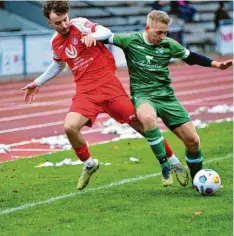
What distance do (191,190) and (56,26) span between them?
2.17m

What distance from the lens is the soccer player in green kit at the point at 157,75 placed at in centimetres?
991

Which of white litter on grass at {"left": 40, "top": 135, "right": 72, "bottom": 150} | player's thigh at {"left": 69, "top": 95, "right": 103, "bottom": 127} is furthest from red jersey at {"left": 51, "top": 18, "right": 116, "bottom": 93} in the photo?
white litter on grass at {"left": 40, "top": 135, "right": 72, "bottom": 150}

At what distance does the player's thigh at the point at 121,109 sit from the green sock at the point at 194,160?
0.75 m

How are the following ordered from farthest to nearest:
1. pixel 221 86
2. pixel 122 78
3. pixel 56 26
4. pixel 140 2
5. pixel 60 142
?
1. pixel 140 2
2. pixel 122 78
3. pixel 221 86
4. pixel 60 142
5. pixel 56 26

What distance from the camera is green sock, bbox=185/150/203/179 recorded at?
33.6 ft

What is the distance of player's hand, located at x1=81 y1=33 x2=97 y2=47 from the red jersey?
23cm

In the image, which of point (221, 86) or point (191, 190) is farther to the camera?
point (221, 86)

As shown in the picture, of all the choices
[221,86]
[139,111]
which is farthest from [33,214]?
[221,86]

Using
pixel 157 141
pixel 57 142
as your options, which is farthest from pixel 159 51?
pixel 57 142

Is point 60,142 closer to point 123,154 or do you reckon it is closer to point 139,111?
point 123,154

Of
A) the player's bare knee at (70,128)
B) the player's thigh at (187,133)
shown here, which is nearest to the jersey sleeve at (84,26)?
the player's bare knee at (70,128)

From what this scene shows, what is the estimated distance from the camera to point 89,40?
31.6ft

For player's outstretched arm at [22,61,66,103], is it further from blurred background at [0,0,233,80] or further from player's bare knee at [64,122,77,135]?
blurred background at [0,0,233,80]

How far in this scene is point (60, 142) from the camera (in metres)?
14.6
